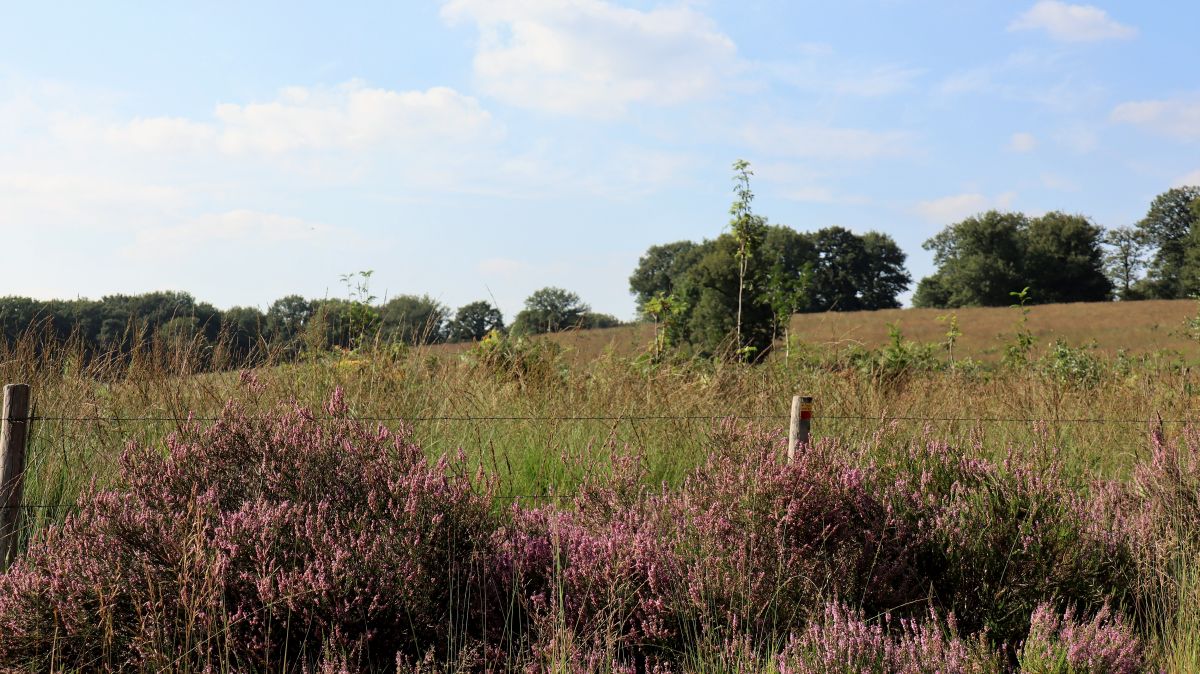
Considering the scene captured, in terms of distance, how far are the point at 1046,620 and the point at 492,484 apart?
2170 millimetres

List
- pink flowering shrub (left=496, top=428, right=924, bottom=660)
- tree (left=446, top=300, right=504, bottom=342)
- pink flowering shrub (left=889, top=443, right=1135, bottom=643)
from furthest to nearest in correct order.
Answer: tree (left=446, top=300, right=504, bottom=342) < pink flowering shrub (left=889, top=443, right=1135, bottom=643) < pink flowering shrub (left=496, top=428, right=924, bottom=660)

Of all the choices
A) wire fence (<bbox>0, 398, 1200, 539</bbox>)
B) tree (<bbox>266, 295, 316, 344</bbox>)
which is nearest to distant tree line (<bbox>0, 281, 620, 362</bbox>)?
tree (<bbox>266, 295, 316, 344</bbox>)

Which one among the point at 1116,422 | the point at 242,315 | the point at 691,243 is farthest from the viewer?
the point at 691,243

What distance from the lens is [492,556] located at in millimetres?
3586

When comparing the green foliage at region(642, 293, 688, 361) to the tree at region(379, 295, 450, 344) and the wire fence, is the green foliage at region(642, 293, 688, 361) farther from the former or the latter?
the wire fence

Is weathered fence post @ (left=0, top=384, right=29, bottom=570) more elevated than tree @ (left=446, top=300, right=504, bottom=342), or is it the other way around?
tree @ (left=446, top=300, right=504, bottom=342)

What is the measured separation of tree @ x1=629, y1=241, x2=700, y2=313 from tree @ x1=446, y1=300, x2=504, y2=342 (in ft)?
184

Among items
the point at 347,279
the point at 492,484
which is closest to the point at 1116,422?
the point at 492,484

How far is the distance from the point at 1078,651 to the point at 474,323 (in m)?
8.42

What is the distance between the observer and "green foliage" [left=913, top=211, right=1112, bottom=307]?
59250 millimetres

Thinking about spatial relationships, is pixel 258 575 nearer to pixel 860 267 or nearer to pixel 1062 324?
pixel 1062 324

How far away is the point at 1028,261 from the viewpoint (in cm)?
5975

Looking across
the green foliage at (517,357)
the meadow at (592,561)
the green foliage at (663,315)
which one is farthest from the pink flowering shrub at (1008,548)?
the green foliage at (663,315)

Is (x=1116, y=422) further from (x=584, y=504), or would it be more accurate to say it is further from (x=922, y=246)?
(x=922, y=246)
